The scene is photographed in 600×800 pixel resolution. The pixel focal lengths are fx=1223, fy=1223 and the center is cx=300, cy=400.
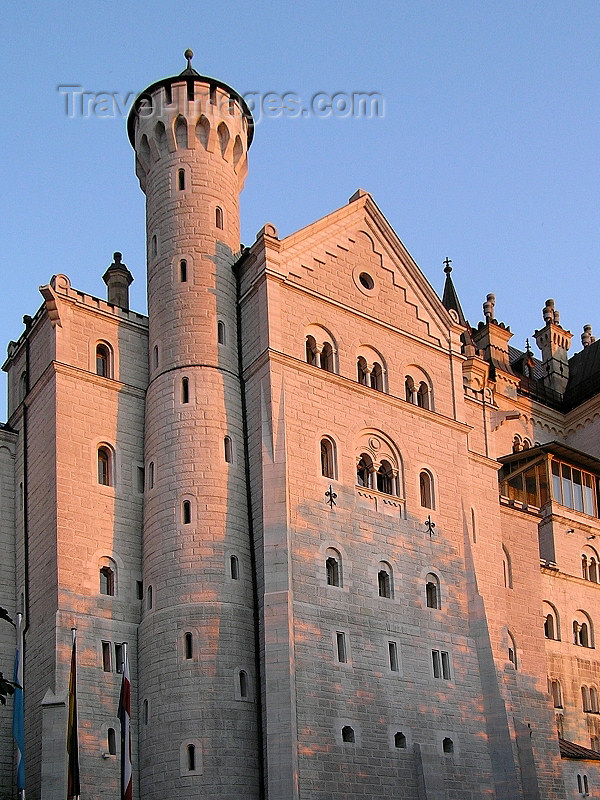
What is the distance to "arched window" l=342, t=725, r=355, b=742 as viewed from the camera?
40.0 meters

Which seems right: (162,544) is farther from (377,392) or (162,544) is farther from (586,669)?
(586,669)

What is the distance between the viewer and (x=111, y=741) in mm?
38875

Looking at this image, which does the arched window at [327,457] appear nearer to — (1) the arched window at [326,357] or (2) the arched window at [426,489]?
(1) the arched window at [326,357]

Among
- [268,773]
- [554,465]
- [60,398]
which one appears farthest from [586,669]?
[60,398]

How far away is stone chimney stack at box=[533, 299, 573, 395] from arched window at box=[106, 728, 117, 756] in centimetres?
4188

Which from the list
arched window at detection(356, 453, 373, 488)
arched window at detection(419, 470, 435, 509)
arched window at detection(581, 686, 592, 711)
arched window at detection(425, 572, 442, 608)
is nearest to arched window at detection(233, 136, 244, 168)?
arched window at detection(356, 453, 373, 488)

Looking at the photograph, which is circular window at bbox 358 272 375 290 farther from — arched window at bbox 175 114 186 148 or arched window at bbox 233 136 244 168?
arched window at bbox 175 114 186 148

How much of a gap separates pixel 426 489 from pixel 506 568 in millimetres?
6319

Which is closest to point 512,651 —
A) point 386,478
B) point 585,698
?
point 585,698

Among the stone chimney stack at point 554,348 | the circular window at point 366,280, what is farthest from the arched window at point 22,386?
the stone chimney stack at point 554,348

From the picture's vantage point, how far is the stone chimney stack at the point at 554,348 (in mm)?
74125

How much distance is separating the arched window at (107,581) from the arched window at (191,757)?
6020mm

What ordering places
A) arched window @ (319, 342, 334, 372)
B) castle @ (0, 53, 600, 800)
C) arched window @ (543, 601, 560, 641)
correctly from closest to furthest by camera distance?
castle @ (0, 53, 600, 800) → arched window @ (319, 342, 334, 372) → arched window @ (543, 601, 560, 641)

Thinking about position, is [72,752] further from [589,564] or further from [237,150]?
[589,564]
